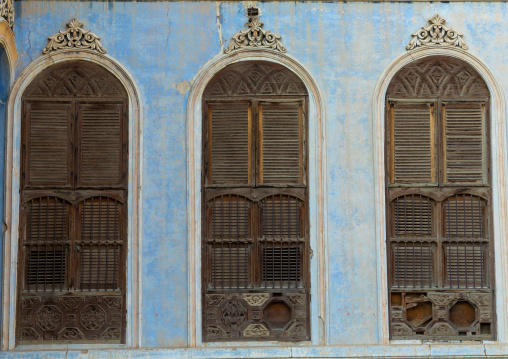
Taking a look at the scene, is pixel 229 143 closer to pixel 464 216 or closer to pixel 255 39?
pixel 255 39

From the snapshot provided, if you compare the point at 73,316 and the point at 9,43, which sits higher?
the point at 9,43

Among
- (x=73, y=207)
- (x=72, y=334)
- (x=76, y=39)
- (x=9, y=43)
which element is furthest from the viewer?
(x=76, y=39)

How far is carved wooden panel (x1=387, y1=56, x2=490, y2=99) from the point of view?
31.9ft

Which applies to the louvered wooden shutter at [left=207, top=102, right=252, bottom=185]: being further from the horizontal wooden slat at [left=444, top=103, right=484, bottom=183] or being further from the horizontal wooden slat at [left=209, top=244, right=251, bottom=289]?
the horizontal wooden slat at [left=444, top=103, right=484, bottom=183]

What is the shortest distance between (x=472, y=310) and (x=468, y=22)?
3.33 metres

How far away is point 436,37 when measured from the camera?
9727mm

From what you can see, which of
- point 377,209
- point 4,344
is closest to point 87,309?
point 4,344

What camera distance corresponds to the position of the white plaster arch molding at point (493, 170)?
372 inches

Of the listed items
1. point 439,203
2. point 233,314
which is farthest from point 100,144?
point 439,203

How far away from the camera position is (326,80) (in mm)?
9703

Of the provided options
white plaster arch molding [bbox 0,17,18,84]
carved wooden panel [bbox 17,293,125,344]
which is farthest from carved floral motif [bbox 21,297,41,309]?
white plaster arch molding [bbox 0,17,18,84]

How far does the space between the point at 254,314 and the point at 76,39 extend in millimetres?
3737

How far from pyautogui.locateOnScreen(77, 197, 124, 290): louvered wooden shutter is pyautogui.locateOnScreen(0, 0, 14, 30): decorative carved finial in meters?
2.19

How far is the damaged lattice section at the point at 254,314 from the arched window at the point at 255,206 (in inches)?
0.4
